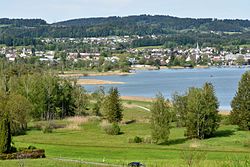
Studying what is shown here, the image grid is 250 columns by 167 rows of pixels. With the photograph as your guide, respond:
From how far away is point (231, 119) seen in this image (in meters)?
63.7

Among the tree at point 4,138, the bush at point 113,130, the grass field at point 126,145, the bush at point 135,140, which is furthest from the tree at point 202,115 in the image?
the tree at point 4,138

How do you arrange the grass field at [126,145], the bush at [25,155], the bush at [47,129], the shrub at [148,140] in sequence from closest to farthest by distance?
the bush at [25,155], the grass field at [126,145], the shrub at [148,140], the bush at [47,129]

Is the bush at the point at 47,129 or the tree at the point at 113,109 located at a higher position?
the tree at the point at 113,109

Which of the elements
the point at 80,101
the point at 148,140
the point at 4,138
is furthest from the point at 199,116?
the point at 80,101

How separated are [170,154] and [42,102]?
38.0m

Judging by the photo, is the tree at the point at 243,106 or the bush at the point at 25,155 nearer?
the bush at the point at 25,155

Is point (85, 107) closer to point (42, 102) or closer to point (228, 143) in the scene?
point (42, 102)

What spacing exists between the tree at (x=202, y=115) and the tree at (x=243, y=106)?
3.96 metres

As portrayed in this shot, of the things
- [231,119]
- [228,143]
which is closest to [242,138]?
[228,143]

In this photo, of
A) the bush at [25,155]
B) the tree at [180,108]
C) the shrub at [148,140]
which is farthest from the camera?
the tree at [180,108]

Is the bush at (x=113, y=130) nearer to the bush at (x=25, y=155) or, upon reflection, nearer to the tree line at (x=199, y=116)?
the tree line at (x=199, y=116)

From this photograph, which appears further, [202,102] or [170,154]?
[202,102]

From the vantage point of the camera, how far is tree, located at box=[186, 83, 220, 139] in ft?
Answer: 180

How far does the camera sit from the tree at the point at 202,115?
180 feet
